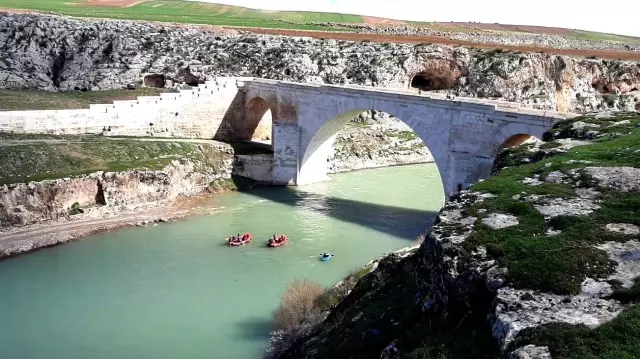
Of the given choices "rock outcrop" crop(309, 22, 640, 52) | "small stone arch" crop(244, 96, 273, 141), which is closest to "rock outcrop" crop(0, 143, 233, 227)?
"small stone arch" crop(244, 96, 273, 141)

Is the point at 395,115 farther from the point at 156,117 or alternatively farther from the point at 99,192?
the point at 156,117

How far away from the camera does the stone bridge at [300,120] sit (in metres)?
22.3

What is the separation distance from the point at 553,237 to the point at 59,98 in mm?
31313

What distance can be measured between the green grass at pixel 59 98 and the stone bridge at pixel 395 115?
7027 millimetres

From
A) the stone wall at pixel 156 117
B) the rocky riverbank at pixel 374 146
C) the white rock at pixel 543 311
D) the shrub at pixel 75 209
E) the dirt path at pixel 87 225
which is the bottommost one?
the dirt path at pixel 87 225

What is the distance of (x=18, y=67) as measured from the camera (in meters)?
39.6

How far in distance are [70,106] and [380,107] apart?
16.9 m

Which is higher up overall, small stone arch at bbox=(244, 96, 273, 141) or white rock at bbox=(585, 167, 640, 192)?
white rock at bbox=(585, 167, 640, 192)

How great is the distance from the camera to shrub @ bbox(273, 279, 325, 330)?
14784mm

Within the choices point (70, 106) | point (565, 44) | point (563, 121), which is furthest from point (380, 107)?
point (565, 44)

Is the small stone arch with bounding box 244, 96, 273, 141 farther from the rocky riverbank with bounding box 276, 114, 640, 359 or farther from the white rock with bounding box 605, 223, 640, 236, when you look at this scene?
the white rock with bounding box 605, 223, 640, 236

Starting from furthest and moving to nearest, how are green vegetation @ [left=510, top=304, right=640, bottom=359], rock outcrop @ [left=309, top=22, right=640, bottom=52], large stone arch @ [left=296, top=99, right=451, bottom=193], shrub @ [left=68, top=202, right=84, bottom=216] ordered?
1. rock outcrop @ [left=309, top=22, right=640, bottom=52]
2. large stone arch @ [left=296, top=99, right=451, bottom=193]
3. shrub @ [left=68, top=202, right=84, bottom=216]
4. green vegetation @ [left=510, top=304, right=640, bottom=359]

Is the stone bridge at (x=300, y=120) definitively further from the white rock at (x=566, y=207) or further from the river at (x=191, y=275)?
the white rock at (x=566, y=207)

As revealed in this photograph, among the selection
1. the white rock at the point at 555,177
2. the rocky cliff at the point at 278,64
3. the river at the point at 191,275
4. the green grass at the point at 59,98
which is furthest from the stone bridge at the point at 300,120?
the white rock at the point at 555,177
